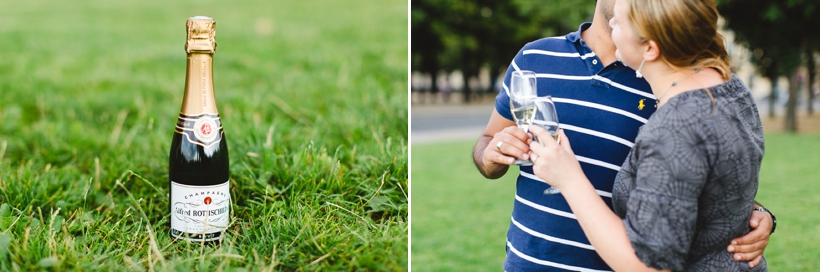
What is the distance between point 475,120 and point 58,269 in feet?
74.0

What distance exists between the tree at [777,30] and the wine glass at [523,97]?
15317 millimetres

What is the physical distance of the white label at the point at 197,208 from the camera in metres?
2.33

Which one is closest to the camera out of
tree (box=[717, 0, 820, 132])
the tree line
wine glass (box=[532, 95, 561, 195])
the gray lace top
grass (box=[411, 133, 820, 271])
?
the gray lace top

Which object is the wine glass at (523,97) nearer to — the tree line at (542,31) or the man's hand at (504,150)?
the man's hand at (504,150)

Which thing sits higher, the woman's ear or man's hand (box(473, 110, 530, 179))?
the woman's ear

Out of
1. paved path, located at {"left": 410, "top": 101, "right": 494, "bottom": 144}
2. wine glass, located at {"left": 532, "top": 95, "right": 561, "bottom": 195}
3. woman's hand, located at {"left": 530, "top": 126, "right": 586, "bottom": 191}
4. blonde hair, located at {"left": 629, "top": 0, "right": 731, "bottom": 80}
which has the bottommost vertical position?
paved path, located at {"left": 410, "top": 101, "right": 494, "bottom": 144}

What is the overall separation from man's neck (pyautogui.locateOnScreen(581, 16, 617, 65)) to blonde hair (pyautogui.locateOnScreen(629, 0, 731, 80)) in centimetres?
45

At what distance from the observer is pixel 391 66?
6.64 m

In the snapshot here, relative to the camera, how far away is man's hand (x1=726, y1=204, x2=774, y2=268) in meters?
1.79

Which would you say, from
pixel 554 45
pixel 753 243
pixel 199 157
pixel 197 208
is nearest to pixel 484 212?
pixel 199 157

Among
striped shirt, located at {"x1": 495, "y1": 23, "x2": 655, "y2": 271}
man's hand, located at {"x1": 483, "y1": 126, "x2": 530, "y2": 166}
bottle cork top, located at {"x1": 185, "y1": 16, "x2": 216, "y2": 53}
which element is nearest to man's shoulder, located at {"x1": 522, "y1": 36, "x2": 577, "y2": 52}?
striped shirt, located at {"x1": 495, "y1": 23, "x2": 655, "y2": 271}

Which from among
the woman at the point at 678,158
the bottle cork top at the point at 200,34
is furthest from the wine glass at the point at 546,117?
the bottle cork top at the point at 200,34

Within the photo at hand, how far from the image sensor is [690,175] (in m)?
1.55

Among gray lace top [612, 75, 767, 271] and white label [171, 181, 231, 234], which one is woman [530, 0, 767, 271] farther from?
white label [171, 181, 231, 234]
